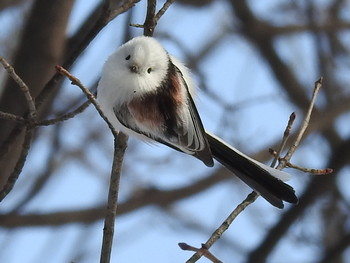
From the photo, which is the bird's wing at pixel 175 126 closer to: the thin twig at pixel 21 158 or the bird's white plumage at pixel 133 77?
the bird's white plumage at pixel 133 77

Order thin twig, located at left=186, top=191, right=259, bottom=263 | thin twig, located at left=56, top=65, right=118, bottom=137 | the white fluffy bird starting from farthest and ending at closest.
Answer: the white fluffy bird < thin twig, located at left=56, top=65, right=118, bottom=137 < thin twig, located at left=186, top=191, right=259, bottom=263

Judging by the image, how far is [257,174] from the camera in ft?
6.82

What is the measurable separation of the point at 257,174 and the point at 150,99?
0.46m

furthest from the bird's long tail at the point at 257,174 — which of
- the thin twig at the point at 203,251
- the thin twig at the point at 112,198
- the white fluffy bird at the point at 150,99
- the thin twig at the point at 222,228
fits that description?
the thin twig at the point at 203,251

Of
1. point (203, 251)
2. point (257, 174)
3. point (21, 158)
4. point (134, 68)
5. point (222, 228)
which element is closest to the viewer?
point (203, 251)

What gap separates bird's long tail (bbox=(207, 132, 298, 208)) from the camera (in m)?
2.03

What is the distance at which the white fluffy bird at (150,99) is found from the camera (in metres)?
1.83

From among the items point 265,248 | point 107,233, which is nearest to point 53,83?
point 107,233

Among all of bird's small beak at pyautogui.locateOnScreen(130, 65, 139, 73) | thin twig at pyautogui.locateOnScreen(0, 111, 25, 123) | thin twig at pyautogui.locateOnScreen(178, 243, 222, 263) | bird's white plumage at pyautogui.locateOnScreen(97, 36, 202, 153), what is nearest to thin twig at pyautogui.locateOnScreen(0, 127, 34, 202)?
thin twig at pyautogui.locateOnScreen(0, 111, 25, 123)

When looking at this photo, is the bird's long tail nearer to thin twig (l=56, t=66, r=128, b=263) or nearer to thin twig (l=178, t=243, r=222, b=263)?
thin twig (l=56, t=66, r=128, b=263)

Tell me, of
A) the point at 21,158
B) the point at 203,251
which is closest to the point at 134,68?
the point at 21,158

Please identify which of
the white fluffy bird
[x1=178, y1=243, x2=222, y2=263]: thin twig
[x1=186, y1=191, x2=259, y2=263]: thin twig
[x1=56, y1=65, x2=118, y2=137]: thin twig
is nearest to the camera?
[x1=178, y1=243, x2=222, y2=263]: thin twig

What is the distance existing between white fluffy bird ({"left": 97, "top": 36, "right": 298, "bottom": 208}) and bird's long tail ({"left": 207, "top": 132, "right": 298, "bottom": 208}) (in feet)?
0.18

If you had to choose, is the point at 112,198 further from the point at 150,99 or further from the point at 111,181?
the point at 150,99
